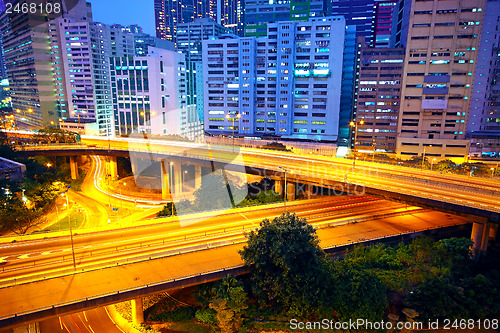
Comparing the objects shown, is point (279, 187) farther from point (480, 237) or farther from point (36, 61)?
point (36, 61)

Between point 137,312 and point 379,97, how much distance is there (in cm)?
9195

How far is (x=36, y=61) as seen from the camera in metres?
124

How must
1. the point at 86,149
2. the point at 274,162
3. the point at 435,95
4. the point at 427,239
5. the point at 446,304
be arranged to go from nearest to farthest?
the point at 446,304 < the point at 427,239 < the point at 274,162 < the point at 86,149 < the point at 435,95

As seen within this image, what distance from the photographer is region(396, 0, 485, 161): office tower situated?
83250 millimetres

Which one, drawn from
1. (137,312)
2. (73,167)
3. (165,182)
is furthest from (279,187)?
(73,167)

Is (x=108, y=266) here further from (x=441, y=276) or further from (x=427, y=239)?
(x=427, y=239)

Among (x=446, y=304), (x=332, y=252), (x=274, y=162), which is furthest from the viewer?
(x=274, y=162)

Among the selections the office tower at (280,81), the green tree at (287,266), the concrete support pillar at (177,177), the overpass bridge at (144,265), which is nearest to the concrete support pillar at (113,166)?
the concrete support pillar at (177,177)

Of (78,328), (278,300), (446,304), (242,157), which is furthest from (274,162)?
(78,328)

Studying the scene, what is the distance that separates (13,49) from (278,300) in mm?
173804

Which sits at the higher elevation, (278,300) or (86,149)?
(86,149)

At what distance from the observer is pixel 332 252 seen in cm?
3083

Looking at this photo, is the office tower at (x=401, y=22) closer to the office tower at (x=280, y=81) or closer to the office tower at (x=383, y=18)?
the office tower at (x=280, y=81)

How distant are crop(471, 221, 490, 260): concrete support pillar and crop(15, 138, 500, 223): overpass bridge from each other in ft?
7.44
